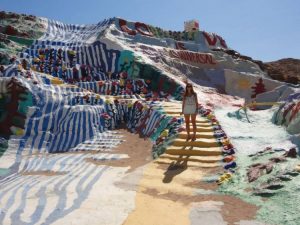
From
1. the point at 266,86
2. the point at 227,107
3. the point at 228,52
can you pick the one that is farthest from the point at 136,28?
the point at 227,107

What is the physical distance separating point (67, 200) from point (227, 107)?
8.12 meters

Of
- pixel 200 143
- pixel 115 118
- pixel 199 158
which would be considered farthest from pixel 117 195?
pixel 115 118

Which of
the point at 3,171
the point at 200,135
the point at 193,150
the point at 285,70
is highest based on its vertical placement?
the point at 285,70

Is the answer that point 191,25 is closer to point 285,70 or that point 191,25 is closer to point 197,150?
point 285,70

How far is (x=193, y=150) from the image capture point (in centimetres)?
785

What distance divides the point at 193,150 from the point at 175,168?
84 centimetres

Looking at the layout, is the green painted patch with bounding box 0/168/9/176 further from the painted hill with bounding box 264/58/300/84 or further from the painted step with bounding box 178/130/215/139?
the painted hill with bounding box 264/58/300/84

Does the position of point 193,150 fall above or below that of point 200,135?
below

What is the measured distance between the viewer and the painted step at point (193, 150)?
302 inches

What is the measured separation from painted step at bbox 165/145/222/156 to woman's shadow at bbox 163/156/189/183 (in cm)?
22

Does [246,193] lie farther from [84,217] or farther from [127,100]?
[127,100]

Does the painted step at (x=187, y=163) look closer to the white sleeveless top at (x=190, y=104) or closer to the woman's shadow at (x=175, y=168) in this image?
the woman's shadow at (x=175, y=168)

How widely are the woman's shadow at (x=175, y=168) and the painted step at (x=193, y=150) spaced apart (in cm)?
22

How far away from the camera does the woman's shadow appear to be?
6674mm
